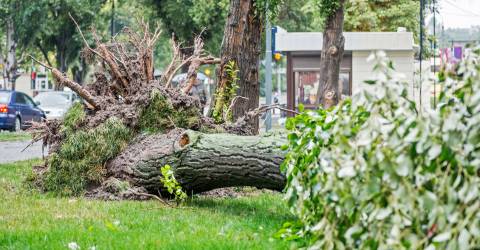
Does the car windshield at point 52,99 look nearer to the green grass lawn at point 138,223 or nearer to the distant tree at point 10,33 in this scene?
the distant tree at point 10,33

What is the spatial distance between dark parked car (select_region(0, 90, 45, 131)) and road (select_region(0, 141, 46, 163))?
7.20 metres

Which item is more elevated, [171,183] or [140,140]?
[140,140]

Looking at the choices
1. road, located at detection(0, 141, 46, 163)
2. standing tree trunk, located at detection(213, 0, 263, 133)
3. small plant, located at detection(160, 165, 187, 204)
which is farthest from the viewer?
road, located at detection(0, 141, 46, 163)

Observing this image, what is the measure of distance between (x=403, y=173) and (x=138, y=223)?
426cm

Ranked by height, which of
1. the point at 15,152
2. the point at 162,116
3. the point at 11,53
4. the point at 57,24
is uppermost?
the point at 57,24

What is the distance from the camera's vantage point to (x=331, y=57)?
18906mm

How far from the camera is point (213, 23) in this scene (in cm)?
4838

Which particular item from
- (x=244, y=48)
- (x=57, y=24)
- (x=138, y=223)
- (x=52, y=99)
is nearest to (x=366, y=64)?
(x=52, y=99)

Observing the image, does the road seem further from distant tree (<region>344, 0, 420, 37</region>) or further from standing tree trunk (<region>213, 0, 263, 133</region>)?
distant tree (<region>344, 0, 420, 37</region>)

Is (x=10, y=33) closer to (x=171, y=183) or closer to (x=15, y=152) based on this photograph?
(x=15, y=152)

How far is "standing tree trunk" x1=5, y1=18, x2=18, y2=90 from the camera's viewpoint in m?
46.3

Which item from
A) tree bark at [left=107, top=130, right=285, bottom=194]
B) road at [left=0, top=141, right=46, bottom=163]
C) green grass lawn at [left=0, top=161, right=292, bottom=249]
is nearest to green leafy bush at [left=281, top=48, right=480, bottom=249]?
green grass lawn at [left=0, top=161, right=292, bottom=249]

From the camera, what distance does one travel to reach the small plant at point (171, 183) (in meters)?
8.81

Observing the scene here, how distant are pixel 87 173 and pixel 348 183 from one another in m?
6.72
